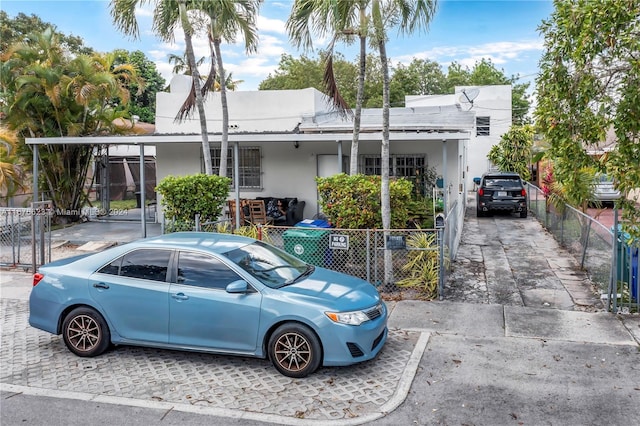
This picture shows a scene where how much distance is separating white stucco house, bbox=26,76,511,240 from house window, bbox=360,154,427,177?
3 cm

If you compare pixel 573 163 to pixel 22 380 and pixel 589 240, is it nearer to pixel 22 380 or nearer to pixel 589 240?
pixel 589 240

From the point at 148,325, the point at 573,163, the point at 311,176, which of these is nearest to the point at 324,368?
the point at 148,325

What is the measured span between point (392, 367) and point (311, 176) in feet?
34.1

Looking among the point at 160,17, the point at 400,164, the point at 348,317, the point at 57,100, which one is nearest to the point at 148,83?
the point at 57,100

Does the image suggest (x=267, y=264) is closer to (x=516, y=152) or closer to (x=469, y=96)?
(x=469, y=96)

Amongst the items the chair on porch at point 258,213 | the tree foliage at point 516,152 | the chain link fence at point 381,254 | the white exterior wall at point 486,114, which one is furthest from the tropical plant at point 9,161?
the tree foliage at point 516,152

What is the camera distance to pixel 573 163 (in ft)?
22.8

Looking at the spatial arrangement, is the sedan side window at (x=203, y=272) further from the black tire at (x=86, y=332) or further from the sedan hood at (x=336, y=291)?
the black tire at (x=86, y=332)

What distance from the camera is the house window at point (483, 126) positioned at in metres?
30.3

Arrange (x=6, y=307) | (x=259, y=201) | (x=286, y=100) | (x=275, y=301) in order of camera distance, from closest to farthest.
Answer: (x=275, y=301)
(x=6, y=307)
(x=259, y=201)
(x=286, y=100)

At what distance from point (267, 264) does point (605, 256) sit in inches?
228

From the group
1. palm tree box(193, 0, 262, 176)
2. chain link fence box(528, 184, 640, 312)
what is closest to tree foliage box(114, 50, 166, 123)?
palm tree box(193, 0, 262, 176)

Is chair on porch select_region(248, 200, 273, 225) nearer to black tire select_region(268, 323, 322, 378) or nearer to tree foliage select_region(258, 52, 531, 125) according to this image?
black tire select_region(268, 323, 322, 378)

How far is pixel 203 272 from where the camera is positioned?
6363 millimetres
